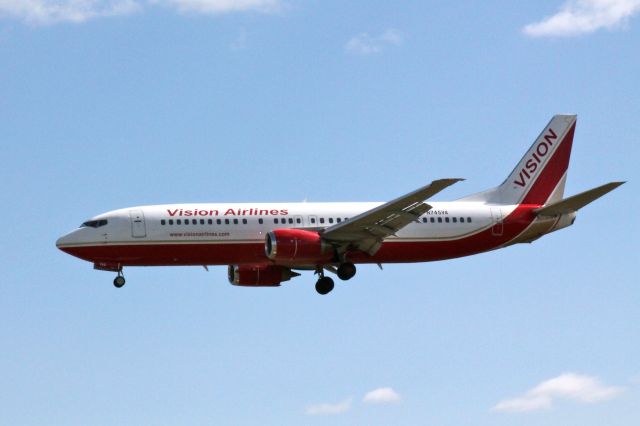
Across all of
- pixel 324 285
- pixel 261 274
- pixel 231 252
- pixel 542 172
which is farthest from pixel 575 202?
pixel 231 252

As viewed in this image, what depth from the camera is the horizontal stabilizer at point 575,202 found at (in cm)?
5812

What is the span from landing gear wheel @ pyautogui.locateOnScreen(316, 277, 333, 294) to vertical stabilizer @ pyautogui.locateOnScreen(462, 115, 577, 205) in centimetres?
852

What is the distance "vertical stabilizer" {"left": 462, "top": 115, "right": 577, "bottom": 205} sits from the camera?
66.0 metres

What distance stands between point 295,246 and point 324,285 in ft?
15.1

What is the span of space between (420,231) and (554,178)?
31.1 ft

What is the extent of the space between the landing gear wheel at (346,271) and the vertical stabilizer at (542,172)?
26.3 feet

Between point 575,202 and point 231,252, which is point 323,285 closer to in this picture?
point 231,252

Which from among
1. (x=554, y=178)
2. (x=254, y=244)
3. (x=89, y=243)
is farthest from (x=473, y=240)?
(x=89, y=243)

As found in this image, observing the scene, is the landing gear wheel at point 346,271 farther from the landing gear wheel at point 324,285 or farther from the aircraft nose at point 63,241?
the aircraft nose at point 63,241

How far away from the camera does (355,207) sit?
62.9m

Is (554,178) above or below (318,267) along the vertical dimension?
above

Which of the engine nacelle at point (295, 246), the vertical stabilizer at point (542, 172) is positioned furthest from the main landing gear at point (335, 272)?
the vertical stabilizer at point (542, 172)

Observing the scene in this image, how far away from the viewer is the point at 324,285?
2469 inches

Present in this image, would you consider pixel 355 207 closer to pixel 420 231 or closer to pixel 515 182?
pixel 420 231
